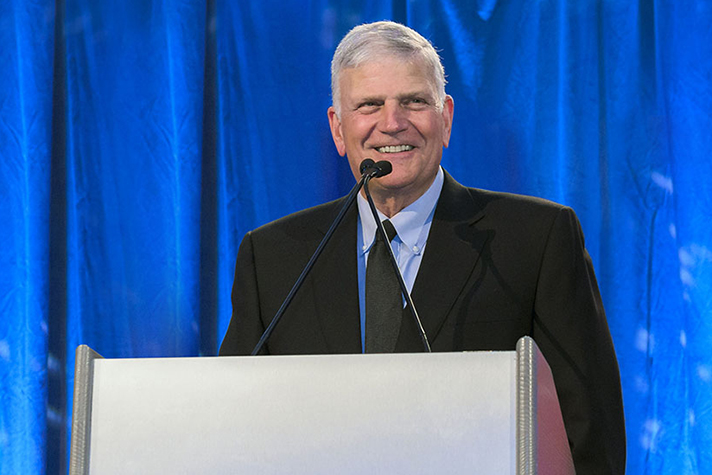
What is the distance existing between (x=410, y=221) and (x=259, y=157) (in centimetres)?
81

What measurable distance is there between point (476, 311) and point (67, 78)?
59.0 inches

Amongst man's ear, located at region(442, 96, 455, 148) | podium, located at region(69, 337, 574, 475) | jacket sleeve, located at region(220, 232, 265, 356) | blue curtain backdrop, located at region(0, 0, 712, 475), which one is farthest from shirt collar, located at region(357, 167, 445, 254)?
podium, located at region(69, 337, 574, 475)

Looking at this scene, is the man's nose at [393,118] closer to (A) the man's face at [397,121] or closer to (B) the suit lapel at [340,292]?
(A) the man's face at [397,121]

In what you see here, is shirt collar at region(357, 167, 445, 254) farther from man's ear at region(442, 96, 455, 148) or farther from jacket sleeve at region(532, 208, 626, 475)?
jacket sleeve at region(532, 208, 626, 475)

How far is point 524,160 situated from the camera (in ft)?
7.26

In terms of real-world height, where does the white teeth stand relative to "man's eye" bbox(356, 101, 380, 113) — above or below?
below

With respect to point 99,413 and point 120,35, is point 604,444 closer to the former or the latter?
point 99,413

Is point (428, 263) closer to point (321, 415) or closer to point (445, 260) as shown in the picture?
point (445, 260)

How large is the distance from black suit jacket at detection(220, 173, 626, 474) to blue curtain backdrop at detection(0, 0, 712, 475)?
2.09ft

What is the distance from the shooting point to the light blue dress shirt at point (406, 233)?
1589 mm

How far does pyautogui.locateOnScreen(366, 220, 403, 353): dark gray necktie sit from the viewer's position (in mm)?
1480

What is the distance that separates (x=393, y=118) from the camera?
1614 mm

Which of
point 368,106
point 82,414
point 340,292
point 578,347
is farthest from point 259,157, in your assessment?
point 82,414

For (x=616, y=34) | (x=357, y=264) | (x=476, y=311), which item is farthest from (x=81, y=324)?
(x=616, y=34)
